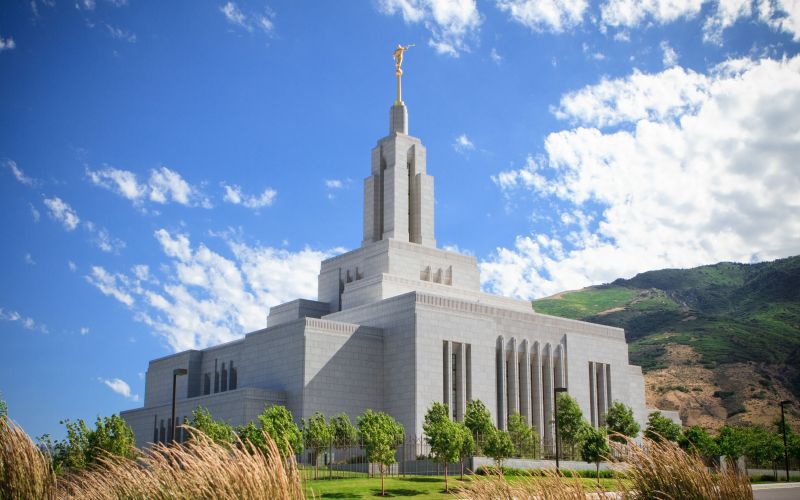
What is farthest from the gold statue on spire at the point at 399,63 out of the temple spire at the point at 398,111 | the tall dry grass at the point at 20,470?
the tall dry grass at the point at 20,470

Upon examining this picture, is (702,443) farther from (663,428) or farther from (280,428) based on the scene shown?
(280,428)

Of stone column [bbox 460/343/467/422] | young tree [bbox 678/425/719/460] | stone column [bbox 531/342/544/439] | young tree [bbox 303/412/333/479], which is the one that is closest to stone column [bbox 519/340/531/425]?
stone column [bbox 531/342/544/439]

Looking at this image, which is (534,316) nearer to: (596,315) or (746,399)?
(746,399)

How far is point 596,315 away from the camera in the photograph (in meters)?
164

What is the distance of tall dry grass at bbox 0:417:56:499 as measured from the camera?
49.8 feet

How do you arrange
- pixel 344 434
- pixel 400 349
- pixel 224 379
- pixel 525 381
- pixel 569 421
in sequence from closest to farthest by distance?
pixel 344 434 → pixel 569 421 → pixel 400 349 → pixel 525 381 → pixel 224 379

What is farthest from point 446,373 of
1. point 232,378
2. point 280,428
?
point 280,428

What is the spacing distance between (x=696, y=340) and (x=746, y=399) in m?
22.5

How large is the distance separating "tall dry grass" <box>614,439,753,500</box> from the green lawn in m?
18.6

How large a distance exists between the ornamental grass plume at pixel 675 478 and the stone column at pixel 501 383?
4053 cm

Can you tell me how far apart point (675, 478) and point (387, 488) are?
23.5 metres

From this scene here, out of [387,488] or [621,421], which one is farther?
[621,421]

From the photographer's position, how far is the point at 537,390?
56.7 meters

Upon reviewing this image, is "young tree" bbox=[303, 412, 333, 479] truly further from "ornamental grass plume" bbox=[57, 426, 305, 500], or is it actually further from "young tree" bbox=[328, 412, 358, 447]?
"ornamental grass plume" bbox=[57, 426, 305, 500]
